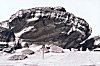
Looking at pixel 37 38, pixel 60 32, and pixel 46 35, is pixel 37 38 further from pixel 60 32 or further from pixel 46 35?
pixel 60 32

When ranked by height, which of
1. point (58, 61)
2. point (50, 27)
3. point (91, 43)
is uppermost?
point (50, 27)

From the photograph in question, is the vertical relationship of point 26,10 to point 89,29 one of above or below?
above

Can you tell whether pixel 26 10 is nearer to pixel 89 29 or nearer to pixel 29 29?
pixel 29 29

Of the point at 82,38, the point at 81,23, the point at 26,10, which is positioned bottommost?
the point at 82,38

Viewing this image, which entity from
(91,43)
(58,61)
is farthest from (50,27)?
(58,61)

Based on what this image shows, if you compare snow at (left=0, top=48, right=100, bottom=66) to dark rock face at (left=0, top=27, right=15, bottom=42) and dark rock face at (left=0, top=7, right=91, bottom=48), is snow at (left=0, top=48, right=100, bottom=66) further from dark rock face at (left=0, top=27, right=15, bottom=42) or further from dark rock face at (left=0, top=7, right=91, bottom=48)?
dark rock face at (left=0, top=27, right=15, bottom=42)

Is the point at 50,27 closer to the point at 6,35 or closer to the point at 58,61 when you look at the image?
the point at 6,35

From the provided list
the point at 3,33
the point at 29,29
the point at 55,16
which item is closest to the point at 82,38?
the point at 55,16

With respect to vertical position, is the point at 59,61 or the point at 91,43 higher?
the point at 91,43
